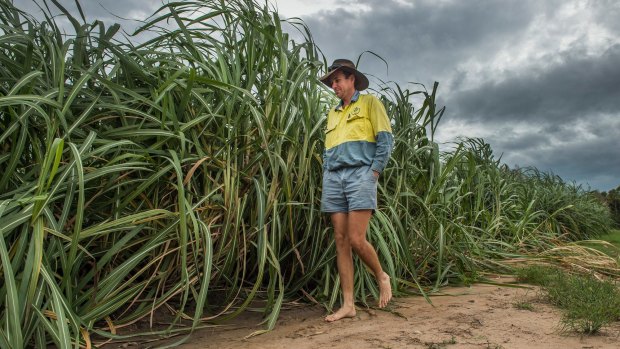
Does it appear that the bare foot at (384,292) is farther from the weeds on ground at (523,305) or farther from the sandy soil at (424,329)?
the weeds on ground at (523,305)

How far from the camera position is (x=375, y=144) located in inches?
128

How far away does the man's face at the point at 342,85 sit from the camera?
3.37m

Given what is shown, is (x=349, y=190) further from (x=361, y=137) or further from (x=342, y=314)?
(x=342, y=314)

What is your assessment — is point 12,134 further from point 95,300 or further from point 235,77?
point 235,77

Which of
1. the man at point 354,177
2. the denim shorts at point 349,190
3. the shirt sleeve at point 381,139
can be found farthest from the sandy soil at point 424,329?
the shirt sleeve at point 381,139

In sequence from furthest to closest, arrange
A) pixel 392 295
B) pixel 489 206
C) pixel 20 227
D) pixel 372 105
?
1. pixel 489 206
2. pixel 392 295
3. pixel 372 105
4. pixel 20 227

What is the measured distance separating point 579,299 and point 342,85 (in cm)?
187

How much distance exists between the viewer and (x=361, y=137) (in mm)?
3221

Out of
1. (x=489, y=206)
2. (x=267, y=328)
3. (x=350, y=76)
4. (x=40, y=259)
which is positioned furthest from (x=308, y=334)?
(x=489, y=206)

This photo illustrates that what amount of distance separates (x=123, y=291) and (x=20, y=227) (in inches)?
24.2

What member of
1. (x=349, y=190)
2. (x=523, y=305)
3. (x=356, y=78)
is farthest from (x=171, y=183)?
(x=523, y=305)

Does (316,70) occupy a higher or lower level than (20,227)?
higher

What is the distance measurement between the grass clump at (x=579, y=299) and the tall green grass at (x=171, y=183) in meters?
0.69

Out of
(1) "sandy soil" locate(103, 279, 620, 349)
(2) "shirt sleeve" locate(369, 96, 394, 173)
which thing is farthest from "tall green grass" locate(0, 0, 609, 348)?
(2) "shirt sleeve" locate(369, 96, 394, 173)
